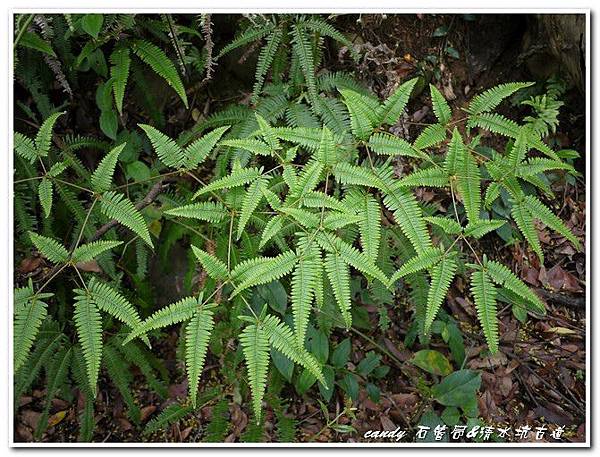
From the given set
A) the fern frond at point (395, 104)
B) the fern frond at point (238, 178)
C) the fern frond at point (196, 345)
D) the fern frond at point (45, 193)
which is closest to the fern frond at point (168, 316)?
the fern frond at point (196, 345)

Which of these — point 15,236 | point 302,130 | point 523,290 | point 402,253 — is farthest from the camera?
point 15,236

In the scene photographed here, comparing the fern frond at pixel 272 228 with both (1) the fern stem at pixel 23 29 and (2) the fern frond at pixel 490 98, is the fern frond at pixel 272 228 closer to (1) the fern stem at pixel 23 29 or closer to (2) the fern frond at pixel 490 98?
(2) the fern frond at pixel 490 98

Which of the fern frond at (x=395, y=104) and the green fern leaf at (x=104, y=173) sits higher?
the fern frond at (x=395, y=104)

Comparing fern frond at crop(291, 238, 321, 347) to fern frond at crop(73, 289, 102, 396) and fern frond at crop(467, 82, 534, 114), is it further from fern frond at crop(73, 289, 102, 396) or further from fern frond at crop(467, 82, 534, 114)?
fern frond at crop(467, 82, 534, 114)

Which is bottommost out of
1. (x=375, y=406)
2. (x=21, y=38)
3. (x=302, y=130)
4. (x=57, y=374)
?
(x=375, y=406)

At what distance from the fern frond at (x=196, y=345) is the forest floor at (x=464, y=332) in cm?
142

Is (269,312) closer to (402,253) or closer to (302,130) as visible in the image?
(402,253)

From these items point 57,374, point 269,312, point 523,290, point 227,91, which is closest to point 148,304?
point 57,374

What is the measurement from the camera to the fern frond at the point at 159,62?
3.52m

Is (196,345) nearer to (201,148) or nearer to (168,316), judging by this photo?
(168,316)

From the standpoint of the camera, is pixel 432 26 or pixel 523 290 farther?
pixel 432 26

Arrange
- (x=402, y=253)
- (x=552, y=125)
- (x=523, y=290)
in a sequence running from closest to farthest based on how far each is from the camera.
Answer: (x=523, y=290) < (x=402, y=253) < (x=552, y=125)

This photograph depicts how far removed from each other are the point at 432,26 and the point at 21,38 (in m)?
3.26

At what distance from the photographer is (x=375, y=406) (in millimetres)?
4113
